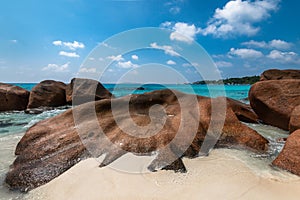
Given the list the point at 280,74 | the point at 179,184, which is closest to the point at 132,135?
A: the point at 179,184

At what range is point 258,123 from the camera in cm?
783

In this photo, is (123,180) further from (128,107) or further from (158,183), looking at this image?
(128,107)

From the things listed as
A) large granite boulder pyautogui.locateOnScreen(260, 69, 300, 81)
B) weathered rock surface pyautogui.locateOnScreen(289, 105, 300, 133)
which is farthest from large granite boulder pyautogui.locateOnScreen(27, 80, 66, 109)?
large granite boulder pyautogui.locateOnScreen(260, 69, 300, 81)

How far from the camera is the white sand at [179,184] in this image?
9.00ft

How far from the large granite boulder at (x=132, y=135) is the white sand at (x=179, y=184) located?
0.82 feet

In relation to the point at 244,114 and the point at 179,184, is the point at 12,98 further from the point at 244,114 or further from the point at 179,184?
the point at 179,184

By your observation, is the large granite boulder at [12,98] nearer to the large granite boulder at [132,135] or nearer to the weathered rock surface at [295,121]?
the large granite boulder at [132,135]

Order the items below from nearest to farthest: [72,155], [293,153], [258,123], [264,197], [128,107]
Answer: [264,197], [293,153], [72,155], [128,107], [258,123]

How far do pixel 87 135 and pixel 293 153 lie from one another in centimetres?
384

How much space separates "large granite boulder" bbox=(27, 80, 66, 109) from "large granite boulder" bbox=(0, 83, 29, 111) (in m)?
0.80

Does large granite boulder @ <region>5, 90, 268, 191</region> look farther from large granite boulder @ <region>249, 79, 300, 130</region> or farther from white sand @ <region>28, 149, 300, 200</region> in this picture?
large granite boulder @ <region>249, 79, 300, 130</region>

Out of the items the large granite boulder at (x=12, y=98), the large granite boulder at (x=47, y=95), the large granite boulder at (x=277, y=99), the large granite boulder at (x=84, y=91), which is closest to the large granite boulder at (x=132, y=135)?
the large granite boulder at (x=277, y=99)

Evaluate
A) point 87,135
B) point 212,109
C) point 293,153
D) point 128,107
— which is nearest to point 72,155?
point 87,135

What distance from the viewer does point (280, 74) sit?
1377cm
